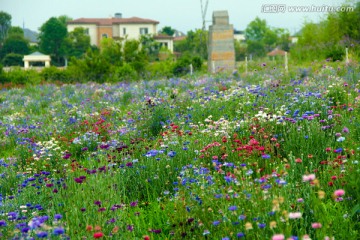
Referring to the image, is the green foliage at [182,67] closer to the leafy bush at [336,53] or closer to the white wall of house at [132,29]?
the leafy bush at [336,53]

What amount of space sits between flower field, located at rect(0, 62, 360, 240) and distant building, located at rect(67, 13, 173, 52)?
7825cm

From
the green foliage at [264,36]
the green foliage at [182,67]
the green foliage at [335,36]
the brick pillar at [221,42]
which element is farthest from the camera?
the green foliage at [264,36]

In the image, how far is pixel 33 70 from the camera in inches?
1055

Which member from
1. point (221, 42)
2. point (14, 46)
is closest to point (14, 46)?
point (14, 46)

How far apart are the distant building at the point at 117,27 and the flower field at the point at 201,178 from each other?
257 feet

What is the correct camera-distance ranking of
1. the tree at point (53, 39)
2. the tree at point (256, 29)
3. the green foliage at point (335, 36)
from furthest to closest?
1. the tree at point (256, 29)
2. the tree at point (53, 39)
3. the green foliage at point (335, 36)

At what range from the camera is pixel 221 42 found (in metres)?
25.0

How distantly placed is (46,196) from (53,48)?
7540cm

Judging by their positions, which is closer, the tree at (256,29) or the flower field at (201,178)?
the flower field at (201,178)

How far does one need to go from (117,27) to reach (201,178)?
86685mm

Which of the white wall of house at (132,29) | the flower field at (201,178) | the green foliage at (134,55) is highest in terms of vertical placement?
the white wall of house at (132,29)

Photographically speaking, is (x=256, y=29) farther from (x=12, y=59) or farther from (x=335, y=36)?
(x=335, y=36)

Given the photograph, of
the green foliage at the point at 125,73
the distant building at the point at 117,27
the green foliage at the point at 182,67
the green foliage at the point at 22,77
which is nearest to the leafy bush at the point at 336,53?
the green foliage at the point at 182,67

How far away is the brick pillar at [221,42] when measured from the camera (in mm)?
24812
